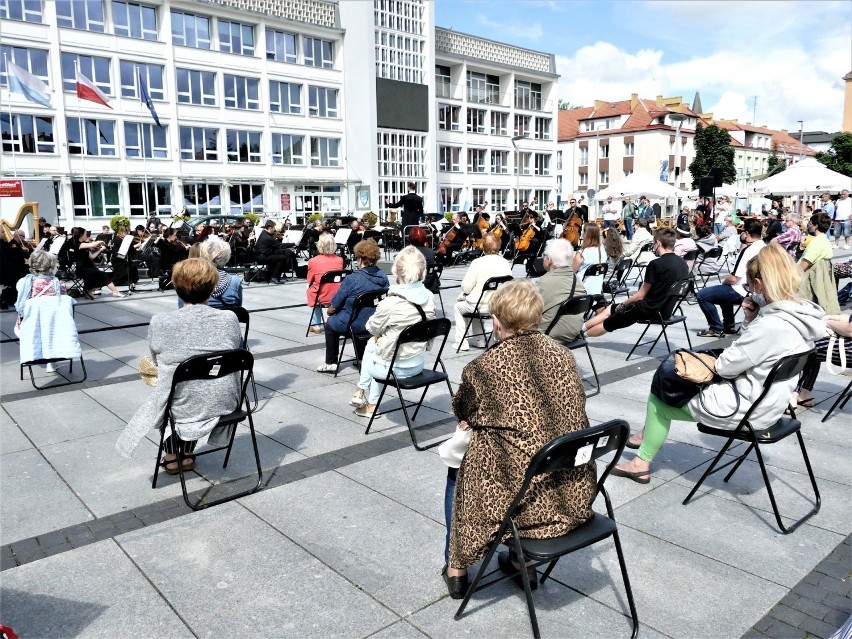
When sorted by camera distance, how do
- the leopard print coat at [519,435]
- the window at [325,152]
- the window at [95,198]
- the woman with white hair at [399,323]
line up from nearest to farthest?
1. the leopard print coat at [519,435]
2. the woman with white hair at [399,323]
3. the window at [95,198]
4. the window at [325,152]

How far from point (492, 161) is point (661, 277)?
2103 inches

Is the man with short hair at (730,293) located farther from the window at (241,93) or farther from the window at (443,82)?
the window at (443,82)

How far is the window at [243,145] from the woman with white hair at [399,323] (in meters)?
39.1

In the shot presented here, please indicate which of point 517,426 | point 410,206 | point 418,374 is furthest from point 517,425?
point 410,206

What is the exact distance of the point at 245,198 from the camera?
4288 centimetres

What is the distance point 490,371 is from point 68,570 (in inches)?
95.1

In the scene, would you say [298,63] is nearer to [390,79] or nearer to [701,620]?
[390,79]

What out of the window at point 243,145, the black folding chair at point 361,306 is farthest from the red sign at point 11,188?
the window at point 243,145

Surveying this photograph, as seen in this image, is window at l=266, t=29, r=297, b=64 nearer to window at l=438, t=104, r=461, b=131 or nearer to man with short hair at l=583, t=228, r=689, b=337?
window at l=438, t=104, r=461, b=131

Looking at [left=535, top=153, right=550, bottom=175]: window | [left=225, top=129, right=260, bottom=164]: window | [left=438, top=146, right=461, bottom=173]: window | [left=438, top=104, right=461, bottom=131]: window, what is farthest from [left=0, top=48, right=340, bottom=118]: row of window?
[left=535, top=153, right=550, bottom=175]: window

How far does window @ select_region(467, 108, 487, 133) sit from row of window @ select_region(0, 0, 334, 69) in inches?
559

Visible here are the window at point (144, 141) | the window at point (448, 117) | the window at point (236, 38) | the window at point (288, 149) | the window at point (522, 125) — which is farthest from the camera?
the window at point (522, 125)

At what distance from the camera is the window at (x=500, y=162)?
5938cm

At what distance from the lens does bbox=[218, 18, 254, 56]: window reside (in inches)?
1641
